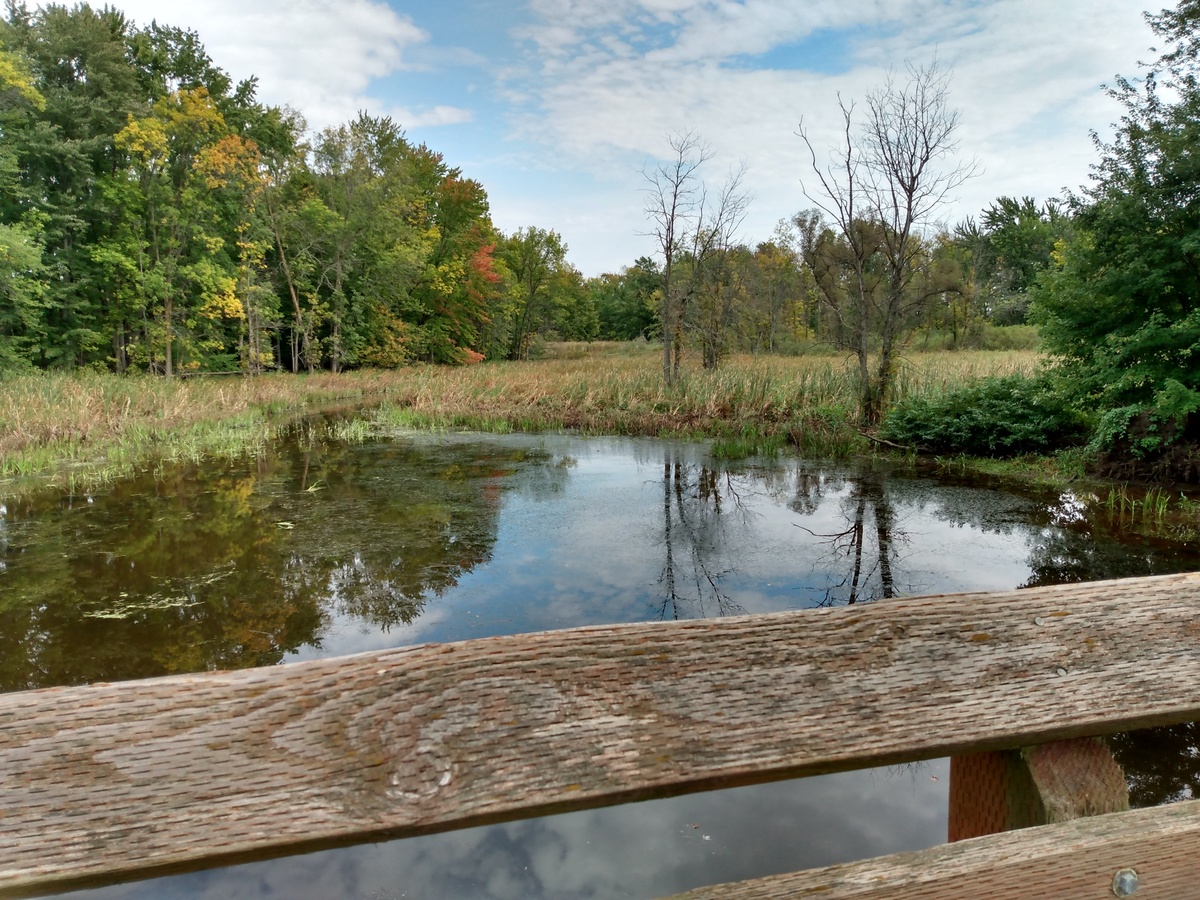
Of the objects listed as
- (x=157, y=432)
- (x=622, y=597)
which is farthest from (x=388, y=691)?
(x=157, y=432)

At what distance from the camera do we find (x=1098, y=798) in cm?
92

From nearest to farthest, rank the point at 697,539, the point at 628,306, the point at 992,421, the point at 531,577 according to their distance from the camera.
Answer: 1. the point at 531,577
2. the point at 697,539
3. the point at 992,421
4. the point at 628,306

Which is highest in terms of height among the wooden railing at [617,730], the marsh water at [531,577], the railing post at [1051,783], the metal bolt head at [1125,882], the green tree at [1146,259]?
the green tree at [1146,259]

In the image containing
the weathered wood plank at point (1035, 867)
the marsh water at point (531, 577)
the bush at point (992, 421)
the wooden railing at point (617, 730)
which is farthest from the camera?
the bush at point (992, 421)

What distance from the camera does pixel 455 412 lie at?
17.8 metres

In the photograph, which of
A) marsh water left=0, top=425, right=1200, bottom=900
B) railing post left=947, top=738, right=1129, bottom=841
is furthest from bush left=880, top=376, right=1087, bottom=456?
railing post left=947, top=738, right=1129, bottom=841

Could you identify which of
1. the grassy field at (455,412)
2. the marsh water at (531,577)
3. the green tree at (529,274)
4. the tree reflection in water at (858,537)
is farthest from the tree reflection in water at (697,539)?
the green tree at (529,274)

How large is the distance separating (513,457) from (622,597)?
7.01 metres

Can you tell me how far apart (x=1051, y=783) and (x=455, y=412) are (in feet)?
57.2

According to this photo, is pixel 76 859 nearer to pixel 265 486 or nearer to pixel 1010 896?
pixel 1010 896

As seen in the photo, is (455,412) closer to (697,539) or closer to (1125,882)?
(697,539)

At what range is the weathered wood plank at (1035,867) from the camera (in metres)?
0.83

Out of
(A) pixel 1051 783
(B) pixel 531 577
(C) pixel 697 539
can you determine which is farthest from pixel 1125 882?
(C) pixel 697 539

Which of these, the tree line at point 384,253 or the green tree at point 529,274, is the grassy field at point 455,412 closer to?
the tree line at point 384,253
